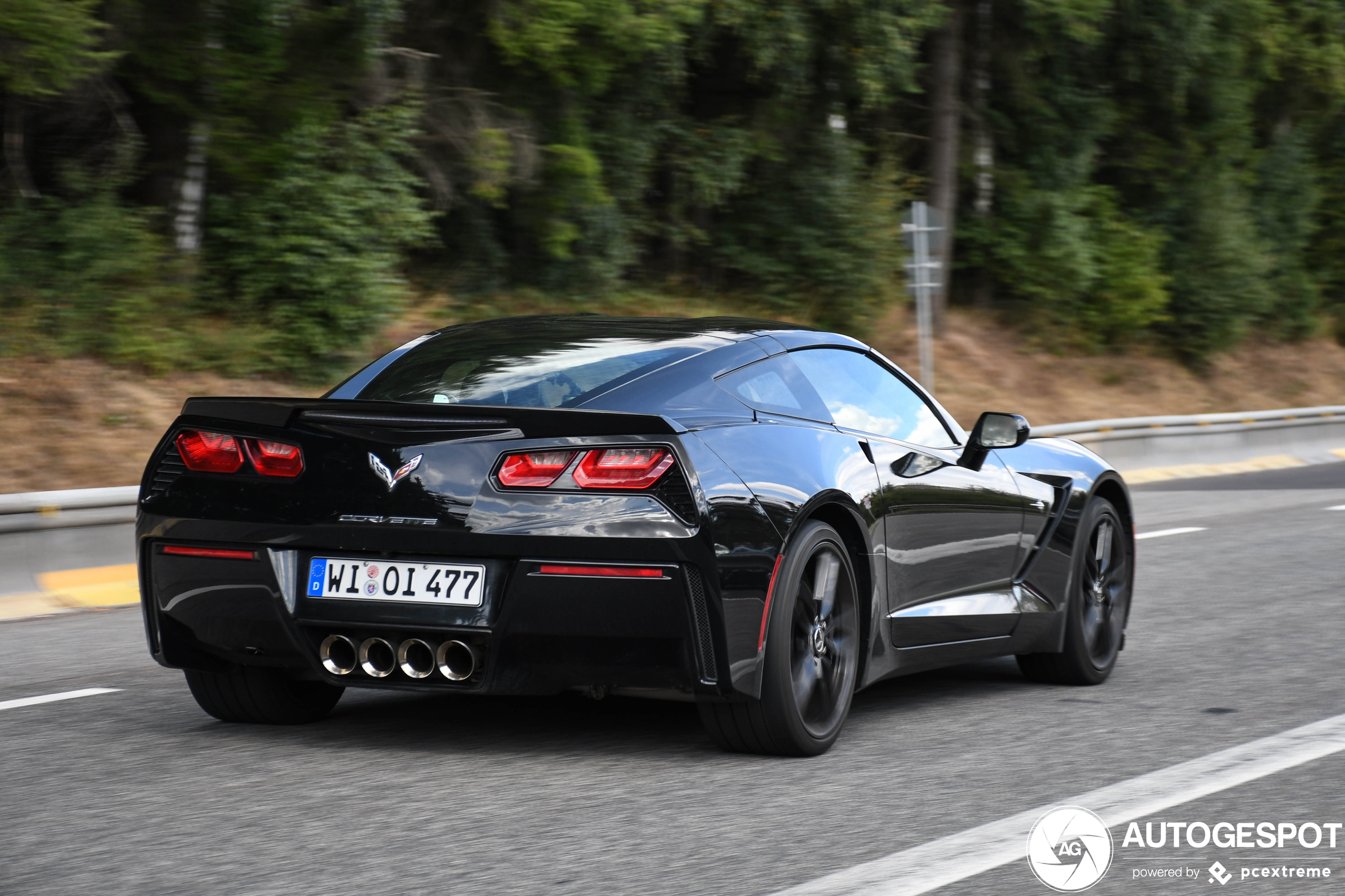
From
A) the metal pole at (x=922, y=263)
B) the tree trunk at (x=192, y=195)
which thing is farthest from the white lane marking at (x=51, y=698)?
the metal pole at (x=922, y=263)

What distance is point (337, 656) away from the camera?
→ 4.89 meters

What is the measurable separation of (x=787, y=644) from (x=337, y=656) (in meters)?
1.28

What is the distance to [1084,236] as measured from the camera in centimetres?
2959

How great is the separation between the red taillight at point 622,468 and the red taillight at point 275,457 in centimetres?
83

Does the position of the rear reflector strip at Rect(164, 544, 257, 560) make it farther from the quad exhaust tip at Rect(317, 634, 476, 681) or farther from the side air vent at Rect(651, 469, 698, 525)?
the side air vent at Rect(651, 469, 698, 525)

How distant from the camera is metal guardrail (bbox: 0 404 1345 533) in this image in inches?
366

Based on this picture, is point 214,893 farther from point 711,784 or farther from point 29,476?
point 29,476

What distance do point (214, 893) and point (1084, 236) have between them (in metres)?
27.5

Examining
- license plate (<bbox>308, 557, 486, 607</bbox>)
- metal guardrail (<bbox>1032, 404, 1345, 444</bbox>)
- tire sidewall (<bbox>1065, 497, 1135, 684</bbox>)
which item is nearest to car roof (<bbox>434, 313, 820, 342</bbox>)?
license plate (<bbox>308, 557, 486, 607</bbox>)

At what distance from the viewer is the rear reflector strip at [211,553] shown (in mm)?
4895

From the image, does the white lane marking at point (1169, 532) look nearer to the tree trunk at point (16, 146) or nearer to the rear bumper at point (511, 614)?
the rear bumper at point (511, 614)

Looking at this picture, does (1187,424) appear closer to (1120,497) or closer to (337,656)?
(1120,497)

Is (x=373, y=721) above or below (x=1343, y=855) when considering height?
below

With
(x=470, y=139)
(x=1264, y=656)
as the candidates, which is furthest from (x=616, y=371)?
(x=470, y=139)
